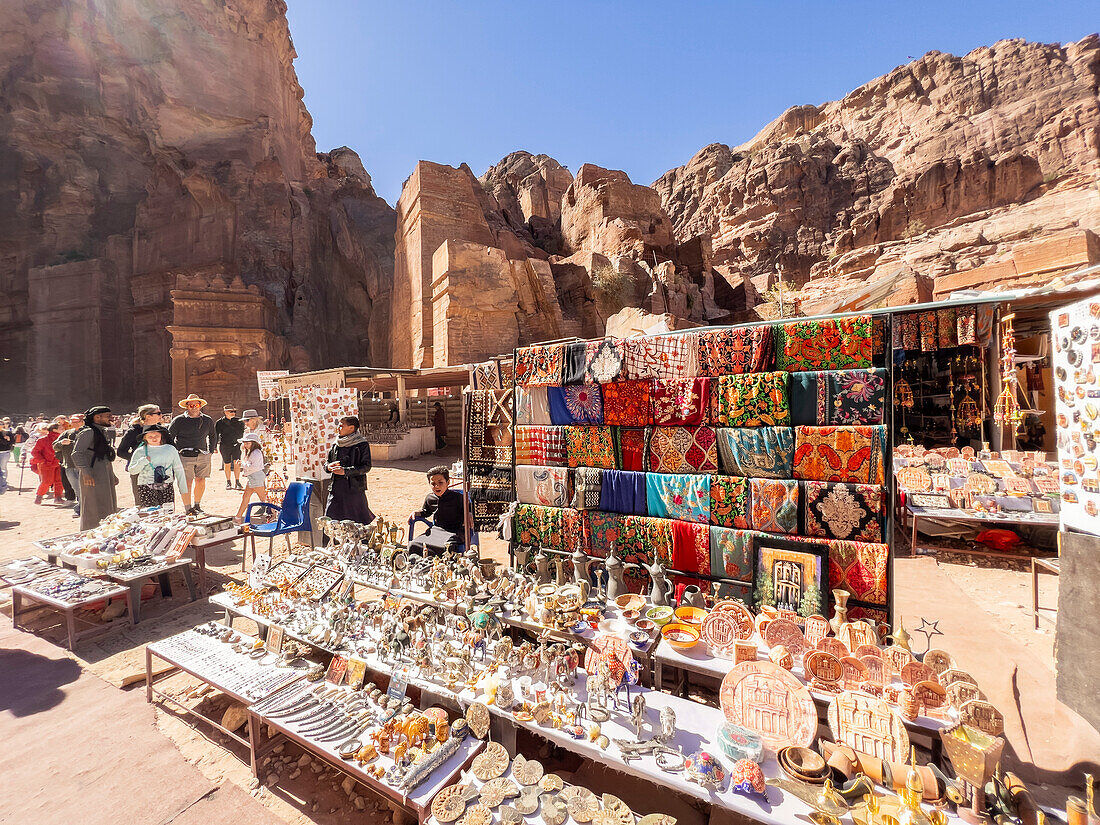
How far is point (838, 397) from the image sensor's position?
Result: 3.41 metres

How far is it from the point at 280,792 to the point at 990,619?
20.5 ft

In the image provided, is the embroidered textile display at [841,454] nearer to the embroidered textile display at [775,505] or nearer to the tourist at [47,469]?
the embroidered textile display at [775,505]

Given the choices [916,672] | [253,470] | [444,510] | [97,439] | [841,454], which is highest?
[97,439]

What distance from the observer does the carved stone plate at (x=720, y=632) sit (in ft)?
9.26

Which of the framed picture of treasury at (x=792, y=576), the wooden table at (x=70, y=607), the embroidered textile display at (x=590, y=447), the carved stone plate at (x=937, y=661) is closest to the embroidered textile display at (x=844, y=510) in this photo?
the framed picture of treasury at (x=792, y=576)

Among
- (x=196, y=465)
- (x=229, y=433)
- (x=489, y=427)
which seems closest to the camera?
(x=489, y=427)

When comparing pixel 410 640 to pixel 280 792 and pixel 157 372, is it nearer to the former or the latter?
pixel 280 792

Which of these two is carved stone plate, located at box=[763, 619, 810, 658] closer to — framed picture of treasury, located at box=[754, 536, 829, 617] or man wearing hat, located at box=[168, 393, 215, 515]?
framed picture of treasury, located at box=[754, 536, 829, 617]

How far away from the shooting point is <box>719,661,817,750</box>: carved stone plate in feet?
7.15

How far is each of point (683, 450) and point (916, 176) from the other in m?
37.8

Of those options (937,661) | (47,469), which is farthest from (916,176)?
(47,469)

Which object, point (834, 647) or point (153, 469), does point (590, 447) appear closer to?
point (834, 647)

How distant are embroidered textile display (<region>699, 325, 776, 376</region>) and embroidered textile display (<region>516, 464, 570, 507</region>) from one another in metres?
1.69

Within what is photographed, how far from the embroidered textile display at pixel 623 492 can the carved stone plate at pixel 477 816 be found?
2.52 metres
